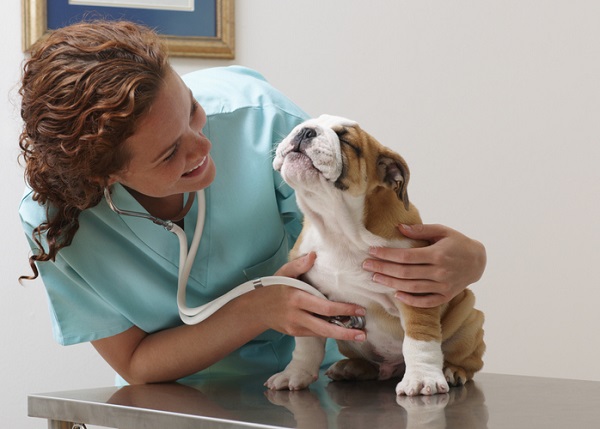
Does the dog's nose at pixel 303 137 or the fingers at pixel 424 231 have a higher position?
the dog's nose at pixel 303 137

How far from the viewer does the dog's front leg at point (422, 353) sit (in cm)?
98

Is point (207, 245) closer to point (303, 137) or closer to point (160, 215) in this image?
point (160, 215)

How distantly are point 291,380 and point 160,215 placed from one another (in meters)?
0.34

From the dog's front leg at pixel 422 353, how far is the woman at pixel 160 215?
0.07 feet

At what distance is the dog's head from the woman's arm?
0.40 ft

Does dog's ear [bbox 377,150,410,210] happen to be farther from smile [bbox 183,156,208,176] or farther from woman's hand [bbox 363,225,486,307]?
smile [bbox 183,156,208,176]

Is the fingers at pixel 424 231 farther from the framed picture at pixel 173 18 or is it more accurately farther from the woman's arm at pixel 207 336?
the framed picture at pixel 173 18

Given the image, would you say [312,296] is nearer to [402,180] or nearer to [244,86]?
[402,180]

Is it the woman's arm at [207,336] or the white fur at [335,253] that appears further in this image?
the woman's arm at [207,336]

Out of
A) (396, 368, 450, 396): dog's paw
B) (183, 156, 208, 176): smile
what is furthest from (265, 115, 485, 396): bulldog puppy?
(183, 156, 208, 176): smile

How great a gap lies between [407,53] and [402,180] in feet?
3.38

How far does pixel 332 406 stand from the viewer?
0.94 m

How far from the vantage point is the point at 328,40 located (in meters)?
1.98

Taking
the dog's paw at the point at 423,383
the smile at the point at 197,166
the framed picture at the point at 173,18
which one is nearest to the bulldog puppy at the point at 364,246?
the dog's paw at the point at 423,383
